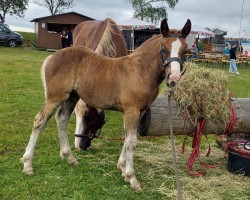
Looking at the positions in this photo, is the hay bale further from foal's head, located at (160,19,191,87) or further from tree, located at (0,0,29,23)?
tree, located at (0,0,29,23)

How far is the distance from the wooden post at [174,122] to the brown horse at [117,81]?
615 mm

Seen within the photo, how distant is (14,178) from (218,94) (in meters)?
3.09

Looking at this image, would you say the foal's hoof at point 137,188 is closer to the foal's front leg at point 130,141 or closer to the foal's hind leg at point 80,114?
the foal's front leg at point 130,141

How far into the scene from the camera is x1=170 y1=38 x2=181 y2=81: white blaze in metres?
3.70

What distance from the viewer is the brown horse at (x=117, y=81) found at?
14.2 ft

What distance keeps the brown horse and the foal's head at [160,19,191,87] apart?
11 millimetres

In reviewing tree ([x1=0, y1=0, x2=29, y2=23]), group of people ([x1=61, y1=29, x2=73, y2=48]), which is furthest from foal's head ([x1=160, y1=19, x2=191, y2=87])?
tree ([x1=0, y1=0, x2=29, y2=23])

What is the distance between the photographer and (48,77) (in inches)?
186

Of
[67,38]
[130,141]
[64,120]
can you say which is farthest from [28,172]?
[67,38]

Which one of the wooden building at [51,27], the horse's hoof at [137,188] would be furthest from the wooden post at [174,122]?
the wooden building at [51,27]

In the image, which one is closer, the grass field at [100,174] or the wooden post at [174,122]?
the grass field at [100,174]

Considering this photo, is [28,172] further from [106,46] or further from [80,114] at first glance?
[106,46]

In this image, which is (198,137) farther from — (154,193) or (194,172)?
(154,193)

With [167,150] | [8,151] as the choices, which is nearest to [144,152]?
[167,150]
